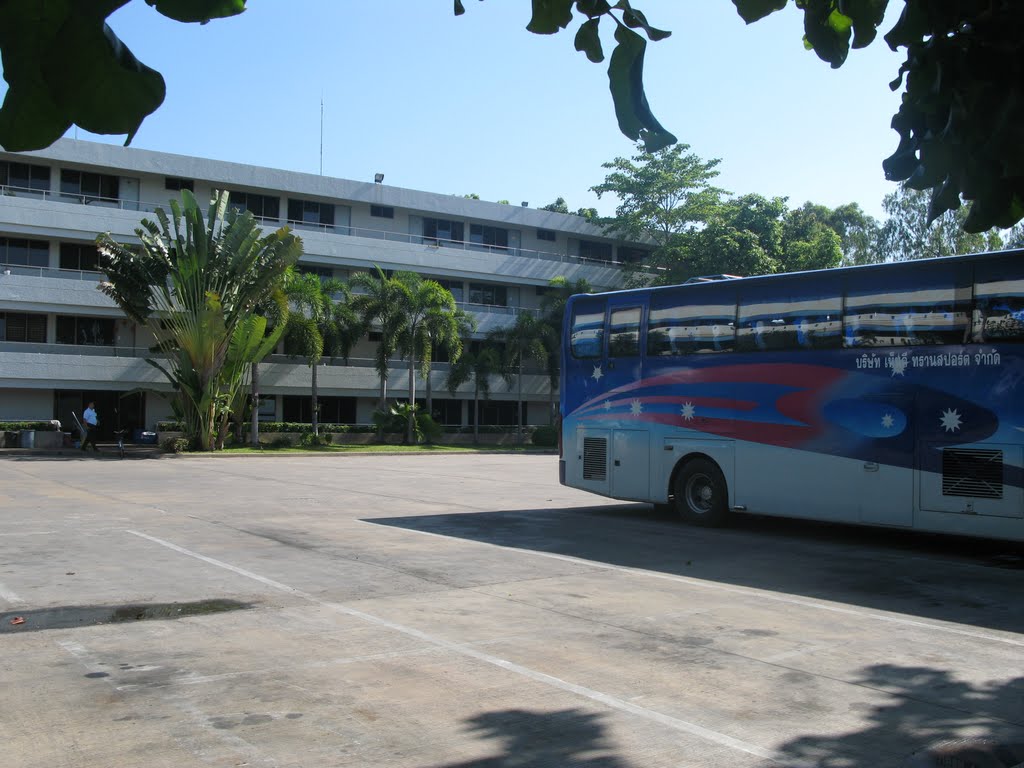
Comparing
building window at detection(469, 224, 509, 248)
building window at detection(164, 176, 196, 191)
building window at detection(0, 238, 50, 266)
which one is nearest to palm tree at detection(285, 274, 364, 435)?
building window at detection(164, 176, 196, 191)

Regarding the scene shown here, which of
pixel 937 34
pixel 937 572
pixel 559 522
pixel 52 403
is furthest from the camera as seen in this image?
pixel 52 403

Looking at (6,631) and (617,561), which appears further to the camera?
(617,561)

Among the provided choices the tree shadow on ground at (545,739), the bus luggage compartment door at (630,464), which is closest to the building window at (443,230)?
the bus luggage compartment door at (630,464)

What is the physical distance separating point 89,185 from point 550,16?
148 feet

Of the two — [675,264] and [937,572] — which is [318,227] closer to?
[675,264]

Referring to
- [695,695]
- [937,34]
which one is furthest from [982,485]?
[937,34]

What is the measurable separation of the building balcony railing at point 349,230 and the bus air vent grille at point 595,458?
30.9m

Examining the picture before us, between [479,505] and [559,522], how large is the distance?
8.67 feet

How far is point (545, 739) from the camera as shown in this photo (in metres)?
4.75

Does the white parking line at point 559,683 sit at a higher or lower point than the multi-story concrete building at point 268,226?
lower

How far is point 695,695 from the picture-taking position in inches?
219

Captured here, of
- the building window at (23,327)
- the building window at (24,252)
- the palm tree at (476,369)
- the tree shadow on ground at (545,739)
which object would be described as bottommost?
the tree shadow on ground at (545,739)

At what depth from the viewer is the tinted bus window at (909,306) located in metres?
11.6

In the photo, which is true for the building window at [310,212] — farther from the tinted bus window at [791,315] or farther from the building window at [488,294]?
the tinted bus window at [791,315]
